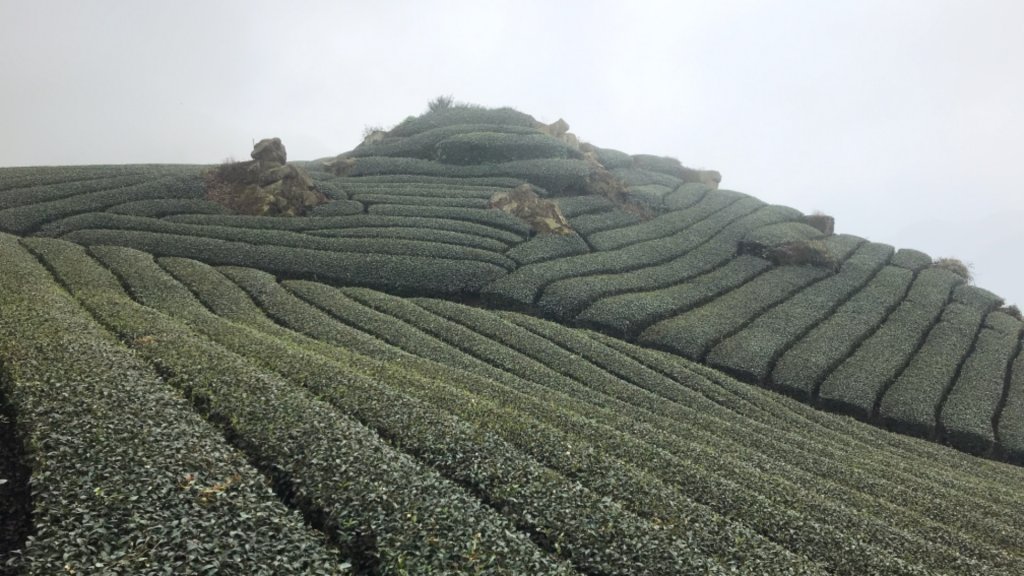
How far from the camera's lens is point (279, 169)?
43906 mm

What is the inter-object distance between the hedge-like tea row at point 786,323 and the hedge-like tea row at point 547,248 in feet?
43.0

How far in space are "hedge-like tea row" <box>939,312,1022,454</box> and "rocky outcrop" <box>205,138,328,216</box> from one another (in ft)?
135

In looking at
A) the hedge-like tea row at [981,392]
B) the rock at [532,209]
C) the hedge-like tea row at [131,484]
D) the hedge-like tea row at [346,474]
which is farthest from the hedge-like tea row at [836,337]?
the hedge-like tea row at [131,484]

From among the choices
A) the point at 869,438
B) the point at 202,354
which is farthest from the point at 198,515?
the point at 869,438

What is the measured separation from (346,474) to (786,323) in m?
31.6

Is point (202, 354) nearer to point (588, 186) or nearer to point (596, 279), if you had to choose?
point (596, 279)

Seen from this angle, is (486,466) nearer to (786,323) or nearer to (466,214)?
(786,323)

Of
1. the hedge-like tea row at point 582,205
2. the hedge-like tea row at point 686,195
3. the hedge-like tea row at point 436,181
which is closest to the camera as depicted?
the hedge-like tea row at point 582,205

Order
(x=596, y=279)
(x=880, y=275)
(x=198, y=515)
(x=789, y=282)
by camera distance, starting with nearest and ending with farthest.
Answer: (x=198, y=515) < (x=596, y=279) < (x=789, y=282) < (x=880, y=275)

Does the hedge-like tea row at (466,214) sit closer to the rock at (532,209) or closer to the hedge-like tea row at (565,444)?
the rock at (532,209)

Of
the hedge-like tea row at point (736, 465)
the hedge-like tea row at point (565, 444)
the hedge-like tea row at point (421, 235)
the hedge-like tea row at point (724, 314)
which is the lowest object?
the hedge-like tea row at point (736, 465)

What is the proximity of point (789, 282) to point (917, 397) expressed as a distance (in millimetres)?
14052

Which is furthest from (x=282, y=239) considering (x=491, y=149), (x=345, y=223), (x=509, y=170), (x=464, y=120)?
(x=464, y=120)

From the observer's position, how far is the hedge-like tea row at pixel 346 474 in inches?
356
